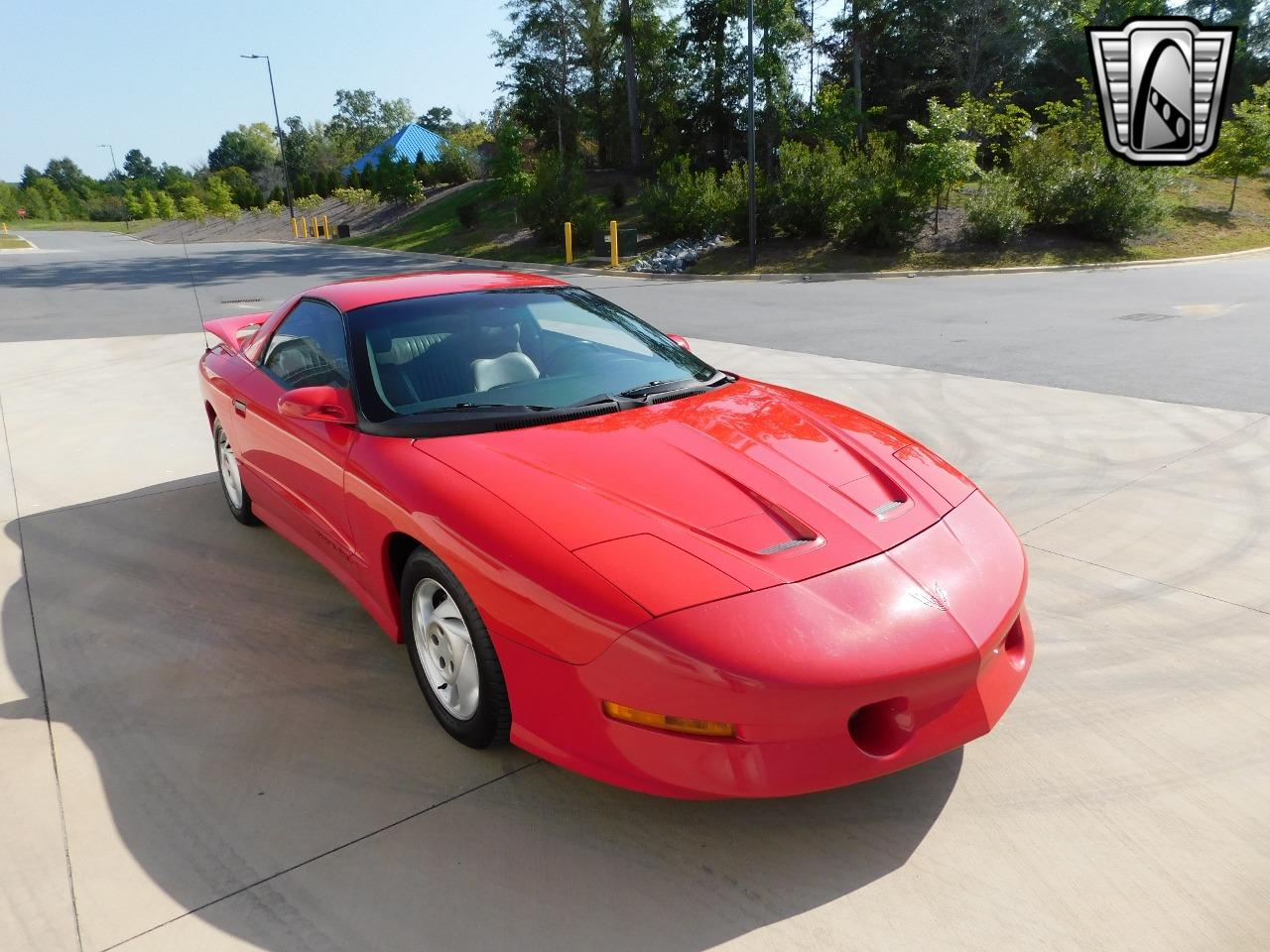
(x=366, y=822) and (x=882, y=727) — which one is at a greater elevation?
(x=882, y=727)

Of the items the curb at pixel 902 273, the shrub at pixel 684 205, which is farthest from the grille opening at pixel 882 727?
the shrub at pixel 684 205

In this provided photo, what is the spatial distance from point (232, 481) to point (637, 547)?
331 cm

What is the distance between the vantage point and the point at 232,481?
4926mm

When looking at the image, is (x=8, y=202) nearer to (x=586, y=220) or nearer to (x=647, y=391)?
(x=586, y=220)

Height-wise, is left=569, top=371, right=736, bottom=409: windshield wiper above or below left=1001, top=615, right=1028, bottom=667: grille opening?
above

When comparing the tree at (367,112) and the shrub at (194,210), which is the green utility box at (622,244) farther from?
the tree at (367,112)

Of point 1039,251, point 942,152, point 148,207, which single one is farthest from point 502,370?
point 148,207

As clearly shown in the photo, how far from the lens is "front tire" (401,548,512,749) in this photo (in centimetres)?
263

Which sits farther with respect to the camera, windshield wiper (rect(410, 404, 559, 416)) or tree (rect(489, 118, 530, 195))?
tree (rect(489, 118, 530, 195))

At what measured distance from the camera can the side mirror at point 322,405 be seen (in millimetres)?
3336

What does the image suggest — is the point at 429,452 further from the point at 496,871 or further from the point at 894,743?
the point at 894,743

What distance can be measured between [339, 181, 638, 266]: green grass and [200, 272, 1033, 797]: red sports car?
2193 centimetres

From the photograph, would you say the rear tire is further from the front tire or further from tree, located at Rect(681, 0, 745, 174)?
tree, located at Rect(681, 0, 745, 174)

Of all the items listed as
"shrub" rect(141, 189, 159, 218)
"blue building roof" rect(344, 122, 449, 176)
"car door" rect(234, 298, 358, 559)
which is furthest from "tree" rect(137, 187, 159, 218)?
"car door" rect(234, 298, 358, 559)
